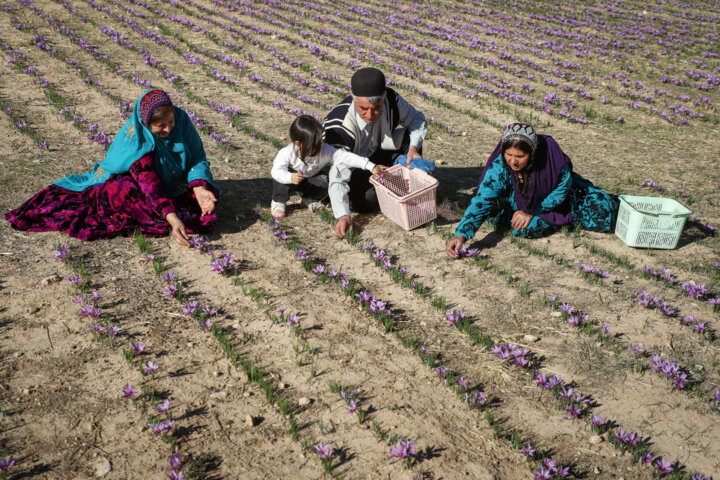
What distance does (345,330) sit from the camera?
5.34 m

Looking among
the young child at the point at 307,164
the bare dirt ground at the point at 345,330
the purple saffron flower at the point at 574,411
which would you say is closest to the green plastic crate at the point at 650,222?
the bare dirt ground at the point at 345,330

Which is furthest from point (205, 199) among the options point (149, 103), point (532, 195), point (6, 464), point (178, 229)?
point (532, 195)

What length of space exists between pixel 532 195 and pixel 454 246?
44.9 inches

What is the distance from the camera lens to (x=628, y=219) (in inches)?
264

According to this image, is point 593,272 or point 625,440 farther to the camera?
point 593,272

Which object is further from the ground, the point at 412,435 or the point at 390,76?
the point at 390,76

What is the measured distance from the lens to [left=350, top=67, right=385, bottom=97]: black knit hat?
6.64 meters

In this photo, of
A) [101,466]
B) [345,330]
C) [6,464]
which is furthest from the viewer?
[345,330]

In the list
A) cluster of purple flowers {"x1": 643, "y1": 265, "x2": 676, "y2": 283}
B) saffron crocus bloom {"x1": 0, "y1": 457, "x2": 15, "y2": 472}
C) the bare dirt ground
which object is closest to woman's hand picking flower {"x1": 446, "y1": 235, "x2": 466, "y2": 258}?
the bare dirt ground

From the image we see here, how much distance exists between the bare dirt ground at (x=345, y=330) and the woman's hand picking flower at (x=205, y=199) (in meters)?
0.41

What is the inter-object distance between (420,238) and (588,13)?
20.5m

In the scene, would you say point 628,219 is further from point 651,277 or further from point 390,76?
point 390,76

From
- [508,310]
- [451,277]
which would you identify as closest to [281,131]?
[451,277]

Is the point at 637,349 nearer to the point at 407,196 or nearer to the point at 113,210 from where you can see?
the point at 407,196
